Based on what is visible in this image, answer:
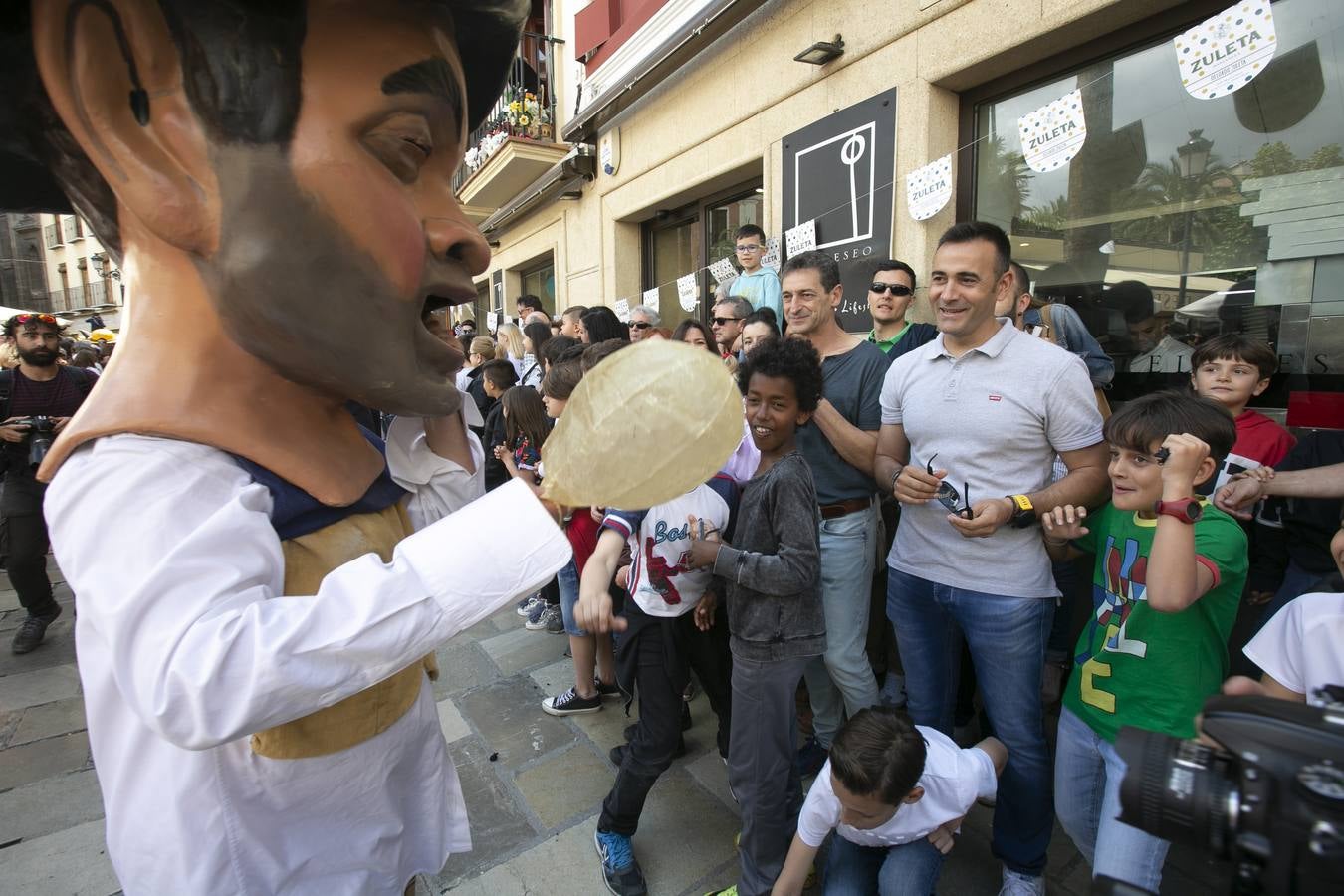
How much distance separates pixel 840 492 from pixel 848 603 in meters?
0.44

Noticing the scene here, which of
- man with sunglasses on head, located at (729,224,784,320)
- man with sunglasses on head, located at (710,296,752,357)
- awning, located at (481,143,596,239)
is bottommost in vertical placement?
man with sunglasses on head, located at (710,296,752,357)

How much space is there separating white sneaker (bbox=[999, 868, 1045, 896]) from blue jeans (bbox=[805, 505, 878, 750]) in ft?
2.12

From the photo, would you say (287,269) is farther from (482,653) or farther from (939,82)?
(939,82)

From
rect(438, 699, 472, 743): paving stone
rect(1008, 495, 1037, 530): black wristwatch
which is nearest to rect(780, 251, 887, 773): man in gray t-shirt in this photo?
rect(1008, 495, 1037, 530): black wristwatch

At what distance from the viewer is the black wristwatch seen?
2.01m

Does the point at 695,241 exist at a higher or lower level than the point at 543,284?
lower

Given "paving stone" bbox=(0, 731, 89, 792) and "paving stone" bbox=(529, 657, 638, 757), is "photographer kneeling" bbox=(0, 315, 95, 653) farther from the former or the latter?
"paving stone" bbox=(529, 657, 638, 757)

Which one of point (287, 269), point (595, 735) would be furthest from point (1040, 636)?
point (287, 269)

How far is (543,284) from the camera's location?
11305mm

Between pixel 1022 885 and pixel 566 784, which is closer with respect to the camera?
pixel 1022 885

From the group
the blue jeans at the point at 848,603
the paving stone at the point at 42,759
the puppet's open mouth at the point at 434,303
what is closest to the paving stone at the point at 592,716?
the blue jeans at the point at 848,603

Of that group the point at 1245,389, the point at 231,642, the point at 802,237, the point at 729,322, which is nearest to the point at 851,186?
the point at 802,237

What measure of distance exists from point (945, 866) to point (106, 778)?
237cm

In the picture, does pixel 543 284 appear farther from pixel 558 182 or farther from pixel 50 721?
pixel 50 721
